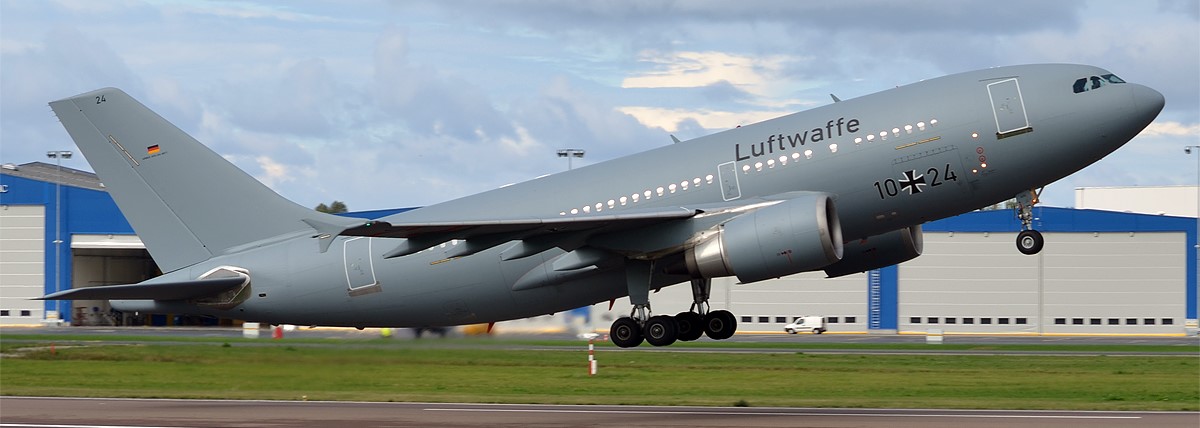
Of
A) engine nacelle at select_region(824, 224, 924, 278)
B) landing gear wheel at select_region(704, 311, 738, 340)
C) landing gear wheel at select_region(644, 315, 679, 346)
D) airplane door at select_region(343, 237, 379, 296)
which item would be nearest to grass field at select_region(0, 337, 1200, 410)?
airplane door at select_region(343, 237, 379, 296)

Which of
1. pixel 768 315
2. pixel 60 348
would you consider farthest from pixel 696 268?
pixel 768 315

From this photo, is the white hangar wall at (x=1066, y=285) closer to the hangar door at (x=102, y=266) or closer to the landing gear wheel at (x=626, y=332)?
the hangar door at (x=102, y=266)

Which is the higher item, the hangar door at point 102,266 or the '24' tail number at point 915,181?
the '24' tail number at point 915,181

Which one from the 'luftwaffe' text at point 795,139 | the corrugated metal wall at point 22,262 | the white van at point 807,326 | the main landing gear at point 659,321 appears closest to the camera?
the 'luftwaffe' text at point 795,139

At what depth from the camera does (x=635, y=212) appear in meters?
29.3

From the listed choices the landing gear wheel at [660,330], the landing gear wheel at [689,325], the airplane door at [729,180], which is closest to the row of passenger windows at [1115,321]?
the landing gear wheel at [689,325]

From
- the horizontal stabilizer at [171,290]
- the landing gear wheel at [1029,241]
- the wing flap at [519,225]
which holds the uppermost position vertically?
the wing flap at [519,225]

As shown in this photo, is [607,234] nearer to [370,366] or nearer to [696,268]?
[696,268]

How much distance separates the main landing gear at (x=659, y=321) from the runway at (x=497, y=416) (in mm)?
1983

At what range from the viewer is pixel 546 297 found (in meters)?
31.4

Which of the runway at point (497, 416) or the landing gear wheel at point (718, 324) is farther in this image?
the landing gear wheel at point (718, 324)

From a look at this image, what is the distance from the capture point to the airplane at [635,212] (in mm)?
28484

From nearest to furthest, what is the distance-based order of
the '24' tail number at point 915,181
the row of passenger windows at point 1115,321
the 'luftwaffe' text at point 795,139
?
the '24' tail number at point 915,181 → the 'luftwaffe' text at point 795,139 → the row of passenger windows at point 1115,321

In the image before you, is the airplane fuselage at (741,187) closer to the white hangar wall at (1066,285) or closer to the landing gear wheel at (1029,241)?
the landing gear wheel at (1029,241)
